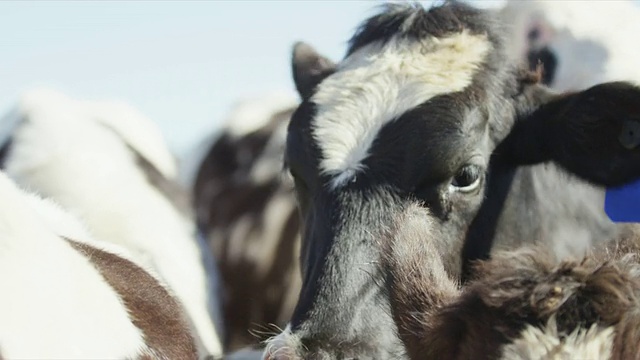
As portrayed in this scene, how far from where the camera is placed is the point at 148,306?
361 cm

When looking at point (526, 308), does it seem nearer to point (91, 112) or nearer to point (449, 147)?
point (449, 147)

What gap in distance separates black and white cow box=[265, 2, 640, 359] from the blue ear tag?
45mm

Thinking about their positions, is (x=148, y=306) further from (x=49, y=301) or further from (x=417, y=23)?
(x=417, y=23)

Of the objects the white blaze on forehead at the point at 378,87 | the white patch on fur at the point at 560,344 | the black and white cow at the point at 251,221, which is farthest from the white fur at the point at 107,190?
the white patch on fur at the point at 560,344

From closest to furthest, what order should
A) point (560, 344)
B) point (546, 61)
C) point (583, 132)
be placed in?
point (560, 344)
point (583, 132)
point (546, 61)

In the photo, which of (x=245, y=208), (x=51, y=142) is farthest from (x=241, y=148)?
(x=51, y=142)

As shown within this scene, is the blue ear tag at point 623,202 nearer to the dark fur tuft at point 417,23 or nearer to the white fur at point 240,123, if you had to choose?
the dark fur tuft at point 417,23

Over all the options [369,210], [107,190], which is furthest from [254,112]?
[369,210]

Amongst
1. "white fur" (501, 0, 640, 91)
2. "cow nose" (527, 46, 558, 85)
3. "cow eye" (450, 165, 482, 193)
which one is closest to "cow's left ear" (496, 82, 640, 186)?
"cow eye" (450, 165, 482, 193)

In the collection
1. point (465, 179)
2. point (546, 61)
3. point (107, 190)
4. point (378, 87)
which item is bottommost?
point (546, 61)

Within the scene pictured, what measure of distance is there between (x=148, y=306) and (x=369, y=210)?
0.82m

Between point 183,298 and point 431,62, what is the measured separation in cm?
170

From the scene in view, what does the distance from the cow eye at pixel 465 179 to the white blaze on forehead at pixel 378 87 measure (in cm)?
30

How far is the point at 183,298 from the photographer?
529cm
